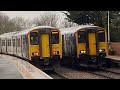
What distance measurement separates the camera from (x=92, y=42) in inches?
933

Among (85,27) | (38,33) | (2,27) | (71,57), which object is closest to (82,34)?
(85,27)

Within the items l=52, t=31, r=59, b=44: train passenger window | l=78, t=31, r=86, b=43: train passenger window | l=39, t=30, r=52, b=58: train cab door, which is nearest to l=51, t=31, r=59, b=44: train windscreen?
l=52, t=31, r=59, b=44: train passenger window

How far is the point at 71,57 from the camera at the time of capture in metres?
25.0

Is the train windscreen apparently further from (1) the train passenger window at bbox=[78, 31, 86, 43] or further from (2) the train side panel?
(1) the train passenger window at bbox=[78, 31, 86, 43]

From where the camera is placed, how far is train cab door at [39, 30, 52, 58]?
2178 cm

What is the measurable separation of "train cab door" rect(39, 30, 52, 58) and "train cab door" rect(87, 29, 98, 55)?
341 centimetres

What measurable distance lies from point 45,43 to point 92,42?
3.83 metres

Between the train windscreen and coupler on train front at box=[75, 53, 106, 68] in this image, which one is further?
coupler on train front at box=[75, 53, 106, 68]

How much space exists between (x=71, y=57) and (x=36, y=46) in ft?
13.5

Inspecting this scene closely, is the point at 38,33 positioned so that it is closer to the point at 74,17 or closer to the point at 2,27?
the point at 74,17

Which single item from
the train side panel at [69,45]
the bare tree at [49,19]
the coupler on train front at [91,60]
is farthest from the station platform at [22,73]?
the bare tree at [49,19]

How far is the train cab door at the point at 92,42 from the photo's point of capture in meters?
23.7

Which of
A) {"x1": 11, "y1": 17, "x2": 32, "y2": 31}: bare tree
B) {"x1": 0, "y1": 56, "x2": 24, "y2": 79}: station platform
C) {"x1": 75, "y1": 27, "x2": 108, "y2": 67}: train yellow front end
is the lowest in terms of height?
{"x1": 0, "y1": 56, "x2": 24, "y2": 79}: station platform
